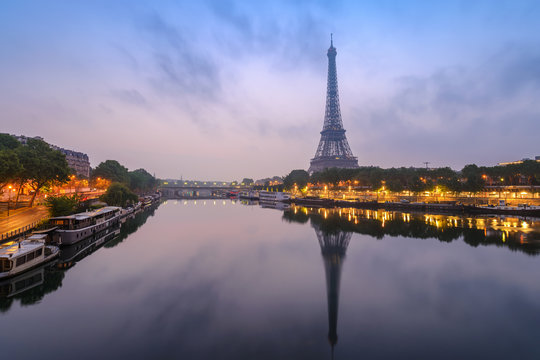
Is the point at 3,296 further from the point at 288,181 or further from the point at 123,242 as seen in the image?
the point at 288,181

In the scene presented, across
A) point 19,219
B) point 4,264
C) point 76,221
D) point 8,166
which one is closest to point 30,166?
point 8,166

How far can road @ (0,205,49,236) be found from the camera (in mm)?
31028

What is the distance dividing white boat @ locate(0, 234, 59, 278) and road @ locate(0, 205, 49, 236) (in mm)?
7211

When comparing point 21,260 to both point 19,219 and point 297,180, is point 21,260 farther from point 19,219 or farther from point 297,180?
point 297,180

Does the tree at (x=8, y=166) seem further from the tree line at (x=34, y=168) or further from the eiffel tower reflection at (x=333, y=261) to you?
the eiffel tower reflection at (x=333, y=261)

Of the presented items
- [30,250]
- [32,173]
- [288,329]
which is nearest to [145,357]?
[288,329]

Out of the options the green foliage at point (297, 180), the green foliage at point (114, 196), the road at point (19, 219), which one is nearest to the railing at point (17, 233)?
the road at point (19, 219)

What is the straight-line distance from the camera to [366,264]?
90.8 ft

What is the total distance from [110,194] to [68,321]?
164ft

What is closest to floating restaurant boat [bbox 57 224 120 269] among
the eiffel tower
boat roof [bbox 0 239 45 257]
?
boat roof [bbox 0 239 45 257]

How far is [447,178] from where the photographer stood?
8119cm

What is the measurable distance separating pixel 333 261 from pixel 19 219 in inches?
1506

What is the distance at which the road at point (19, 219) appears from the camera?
31.0 metres

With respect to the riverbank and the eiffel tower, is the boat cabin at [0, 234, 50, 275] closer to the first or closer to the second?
the riverbank
